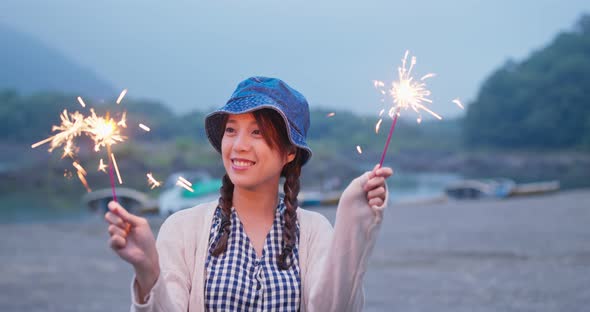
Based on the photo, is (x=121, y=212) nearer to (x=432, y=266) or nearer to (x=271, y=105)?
(x=271, y=105)

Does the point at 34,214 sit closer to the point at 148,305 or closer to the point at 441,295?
the point at 441,295

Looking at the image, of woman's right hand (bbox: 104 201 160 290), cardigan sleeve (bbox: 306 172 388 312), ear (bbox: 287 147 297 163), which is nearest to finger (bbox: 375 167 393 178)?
cardigan sleeve (bbox: 306 172 388 312)

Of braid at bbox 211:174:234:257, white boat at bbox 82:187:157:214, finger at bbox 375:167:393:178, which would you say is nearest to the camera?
finger at bbox 375:167:393:178

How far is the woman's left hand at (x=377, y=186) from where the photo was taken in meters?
2.07

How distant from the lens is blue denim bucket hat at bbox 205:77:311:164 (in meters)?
2.39

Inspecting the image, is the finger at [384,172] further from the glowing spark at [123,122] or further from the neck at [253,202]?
the glowing spark at [123,122]

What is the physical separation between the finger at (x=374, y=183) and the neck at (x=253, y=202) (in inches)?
21.6

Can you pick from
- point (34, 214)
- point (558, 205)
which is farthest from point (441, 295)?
point (34, 214)

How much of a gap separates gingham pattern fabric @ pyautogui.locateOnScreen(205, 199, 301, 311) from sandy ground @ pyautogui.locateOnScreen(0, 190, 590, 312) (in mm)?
6048

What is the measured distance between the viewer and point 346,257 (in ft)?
7.17

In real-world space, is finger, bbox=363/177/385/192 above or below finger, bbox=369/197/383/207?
above

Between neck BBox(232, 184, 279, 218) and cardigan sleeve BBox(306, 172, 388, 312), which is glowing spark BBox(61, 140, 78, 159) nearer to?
neck BBox(232, 184, 279, 218)

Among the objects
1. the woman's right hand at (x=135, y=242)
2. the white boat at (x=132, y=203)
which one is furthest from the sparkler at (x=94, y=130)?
the white boat at (x=132, y=203)

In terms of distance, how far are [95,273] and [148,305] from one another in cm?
1011
